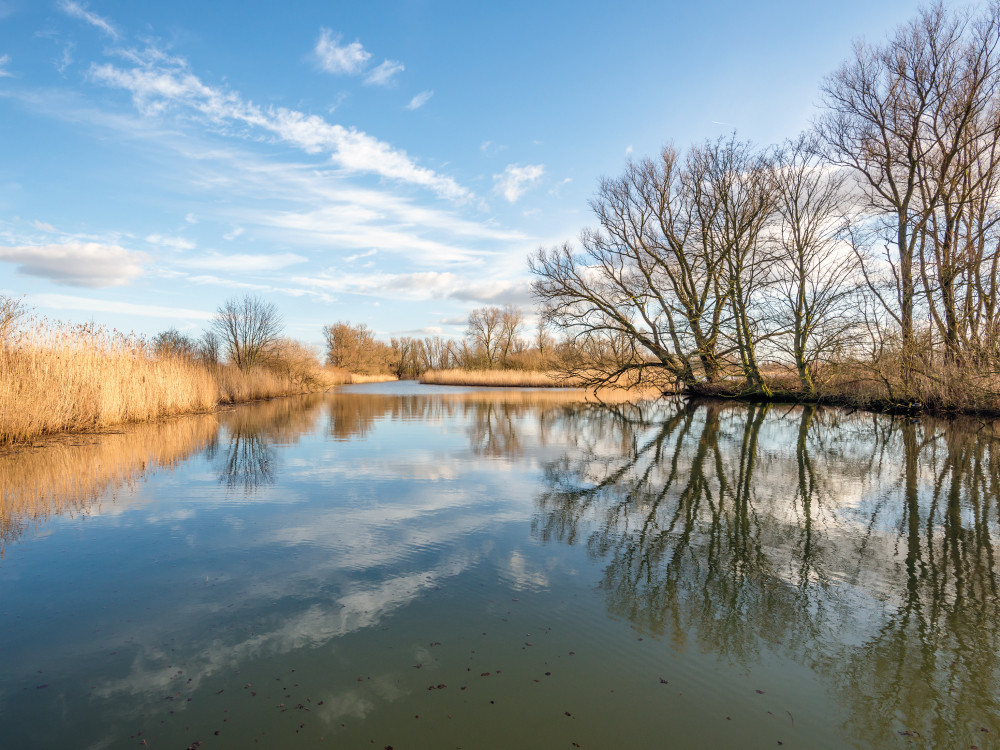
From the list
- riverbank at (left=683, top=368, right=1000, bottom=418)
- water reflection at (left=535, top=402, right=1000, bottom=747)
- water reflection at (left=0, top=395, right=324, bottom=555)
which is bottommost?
water reflection at (left=535, top=402, right=1000, bottom=747)

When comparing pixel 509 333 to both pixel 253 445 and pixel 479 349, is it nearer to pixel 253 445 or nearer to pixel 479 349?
pixel 479 349

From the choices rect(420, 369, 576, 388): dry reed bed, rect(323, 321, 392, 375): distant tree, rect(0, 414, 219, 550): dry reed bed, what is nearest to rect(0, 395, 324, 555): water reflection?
rect(0, 414, 219, 550): dry reed bed

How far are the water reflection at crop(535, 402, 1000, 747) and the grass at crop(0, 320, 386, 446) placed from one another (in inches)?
302

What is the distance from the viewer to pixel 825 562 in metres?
3.32

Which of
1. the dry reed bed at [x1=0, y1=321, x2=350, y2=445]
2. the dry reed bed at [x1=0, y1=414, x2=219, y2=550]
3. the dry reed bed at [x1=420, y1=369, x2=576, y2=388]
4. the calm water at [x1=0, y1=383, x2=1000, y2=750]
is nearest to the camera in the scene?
the calm water at [x1=0, y1=383, x2=1000, y2=750]

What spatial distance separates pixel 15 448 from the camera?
7.34 m

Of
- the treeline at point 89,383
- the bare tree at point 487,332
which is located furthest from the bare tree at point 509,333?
the treeline at point 89,383

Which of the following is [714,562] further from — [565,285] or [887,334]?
[565,285]

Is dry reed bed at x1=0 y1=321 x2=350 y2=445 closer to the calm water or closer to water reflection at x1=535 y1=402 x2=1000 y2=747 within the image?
the calm water

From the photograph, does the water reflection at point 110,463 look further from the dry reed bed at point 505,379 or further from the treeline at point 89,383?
the dry reed bed at point 505,379

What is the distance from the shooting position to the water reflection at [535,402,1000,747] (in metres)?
2.08

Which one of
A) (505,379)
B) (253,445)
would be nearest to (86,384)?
Result: (253,445)

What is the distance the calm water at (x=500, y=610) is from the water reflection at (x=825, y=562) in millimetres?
19

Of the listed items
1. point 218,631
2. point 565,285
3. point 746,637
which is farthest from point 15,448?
point 565,285
